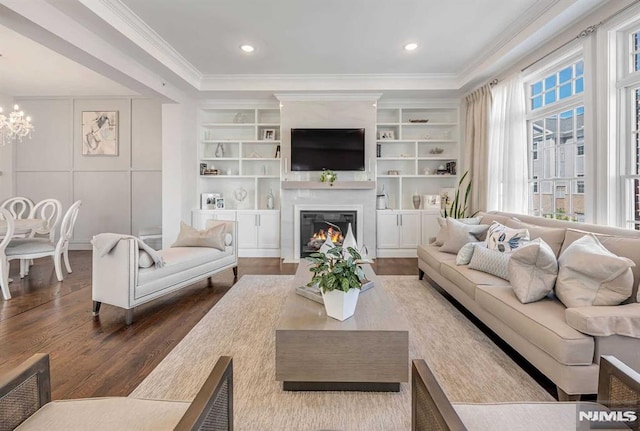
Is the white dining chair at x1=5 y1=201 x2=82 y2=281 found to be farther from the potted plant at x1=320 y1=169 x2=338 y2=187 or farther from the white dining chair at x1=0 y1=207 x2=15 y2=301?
the potted plant at x1=320 y1=169 x2=338 y2=187

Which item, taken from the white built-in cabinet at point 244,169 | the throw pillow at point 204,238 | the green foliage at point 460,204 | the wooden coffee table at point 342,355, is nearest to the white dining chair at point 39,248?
the throw pillow at point 204,238

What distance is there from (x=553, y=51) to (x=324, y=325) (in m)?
3.79

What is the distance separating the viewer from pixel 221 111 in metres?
6.13

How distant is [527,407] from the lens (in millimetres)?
1179

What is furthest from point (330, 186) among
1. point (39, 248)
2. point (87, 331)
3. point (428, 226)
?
point (39, 248)

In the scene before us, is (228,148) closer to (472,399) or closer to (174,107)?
(174,107)

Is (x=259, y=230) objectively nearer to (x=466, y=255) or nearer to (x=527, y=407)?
(x=466, y=255)

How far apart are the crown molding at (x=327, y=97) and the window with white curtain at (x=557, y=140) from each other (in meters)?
2.23

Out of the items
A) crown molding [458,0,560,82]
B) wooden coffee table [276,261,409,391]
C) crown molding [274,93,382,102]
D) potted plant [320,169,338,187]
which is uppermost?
crown molding [458,0,560,82]

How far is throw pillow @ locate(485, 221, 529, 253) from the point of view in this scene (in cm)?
286

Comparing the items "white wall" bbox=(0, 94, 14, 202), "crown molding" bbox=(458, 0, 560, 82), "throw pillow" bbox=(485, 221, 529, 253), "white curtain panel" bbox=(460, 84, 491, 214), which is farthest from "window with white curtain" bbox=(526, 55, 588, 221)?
"white wall" bbox=(0, 94, 14, 202)

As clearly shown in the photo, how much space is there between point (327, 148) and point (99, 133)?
4.35 m

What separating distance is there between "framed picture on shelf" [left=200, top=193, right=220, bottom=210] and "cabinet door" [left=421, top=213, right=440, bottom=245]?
3.67 meters

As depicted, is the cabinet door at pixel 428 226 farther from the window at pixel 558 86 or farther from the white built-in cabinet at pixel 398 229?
the window at pixel 558 86
